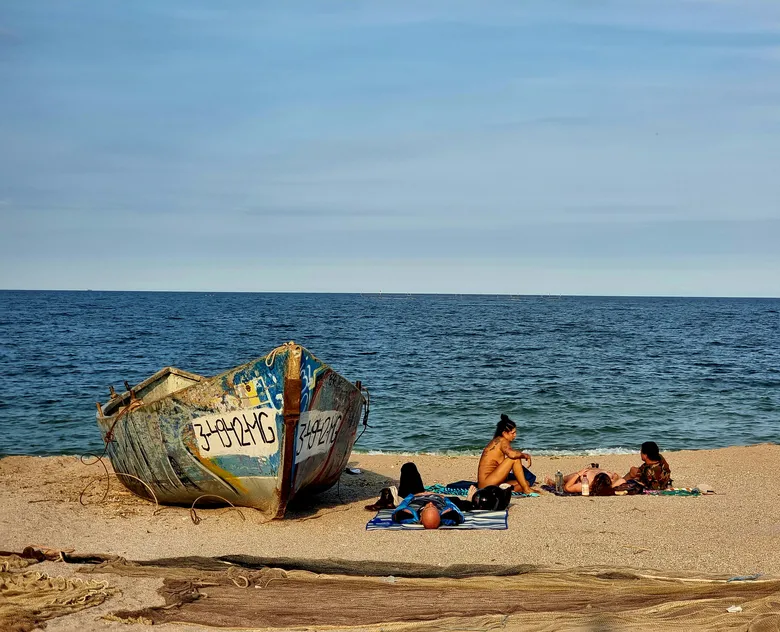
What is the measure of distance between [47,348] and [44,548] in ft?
116

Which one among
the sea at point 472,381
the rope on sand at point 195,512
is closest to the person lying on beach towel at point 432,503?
the rope on sand at point 195,512

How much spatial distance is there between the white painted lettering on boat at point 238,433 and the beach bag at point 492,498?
2573mm

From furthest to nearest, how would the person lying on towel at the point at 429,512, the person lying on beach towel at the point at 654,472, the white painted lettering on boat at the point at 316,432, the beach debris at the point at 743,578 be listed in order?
the person lying on beach towel at the point at 654,472 < the white painted lettering on boat at the point at 316,432 < the person lying on towel at the point at 429,512 < the beach debris at the point at 743,578

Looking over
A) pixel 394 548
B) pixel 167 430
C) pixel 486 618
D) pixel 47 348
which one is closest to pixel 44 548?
pixel 167 430

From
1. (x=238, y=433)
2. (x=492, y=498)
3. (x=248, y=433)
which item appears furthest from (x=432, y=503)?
(x=238, y=433)

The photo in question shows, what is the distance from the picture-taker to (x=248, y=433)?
9609 mm

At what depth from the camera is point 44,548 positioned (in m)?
7.93

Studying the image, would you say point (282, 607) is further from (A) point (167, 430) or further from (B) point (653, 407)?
(B) point (653, 407)

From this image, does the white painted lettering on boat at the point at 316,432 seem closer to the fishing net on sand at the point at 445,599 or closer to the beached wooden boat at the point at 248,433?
the beached wooden boat at the point at 248,433

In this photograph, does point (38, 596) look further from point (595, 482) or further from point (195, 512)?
point (595, 482)

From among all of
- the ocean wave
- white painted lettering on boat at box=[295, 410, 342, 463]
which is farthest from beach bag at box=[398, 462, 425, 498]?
the ocean wave

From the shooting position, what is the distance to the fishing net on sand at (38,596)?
19.4ft

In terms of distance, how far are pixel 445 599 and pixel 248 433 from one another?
12.8ft

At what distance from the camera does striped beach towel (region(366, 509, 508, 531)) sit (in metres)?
9.21
